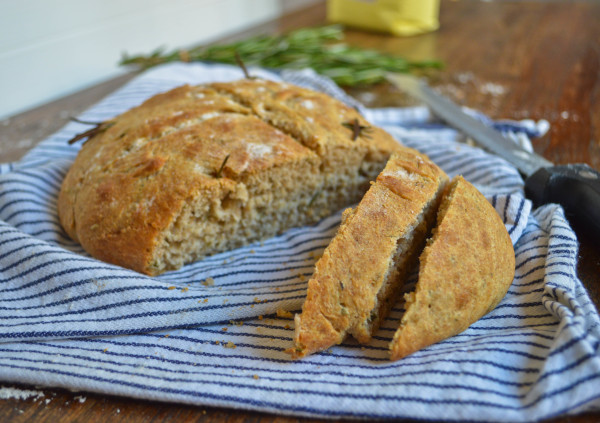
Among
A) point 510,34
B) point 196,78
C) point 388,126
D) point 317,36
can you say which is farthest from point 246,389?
point 510,34

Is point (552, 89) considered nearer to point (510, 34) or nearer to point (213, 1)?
point (510, 34)

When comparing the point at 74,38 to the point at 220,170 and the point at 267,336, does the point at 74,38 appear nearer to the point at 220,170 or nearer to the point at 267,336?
the point at 220,170

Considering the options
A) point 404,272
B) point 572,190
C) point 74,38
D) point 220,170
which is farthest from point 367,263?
point 74,38

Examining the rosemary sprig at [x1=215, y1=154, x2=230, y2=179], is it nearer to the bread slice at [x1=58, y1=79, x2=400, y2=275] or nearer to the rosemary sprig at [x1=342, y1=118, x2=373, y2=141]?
the bread slice at [x1=58, y1=79, x2=400, y2=275]

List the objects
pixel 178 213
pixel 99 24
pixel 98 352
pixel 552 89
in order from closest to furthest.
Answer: pixel 98 352 < pixel 178 213 < pixel 552 89 < pixel 99 24

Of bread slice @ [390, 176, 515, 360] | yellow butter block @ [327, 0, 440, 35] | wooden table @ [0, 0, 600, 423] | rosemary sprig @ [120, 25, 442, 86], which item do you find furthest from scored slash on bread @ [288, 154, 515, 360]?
yellow butter block @ [327, 0, 440, 35]
